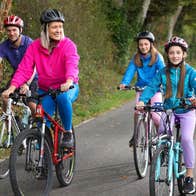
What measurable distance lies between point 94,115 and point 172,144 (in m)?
7.41

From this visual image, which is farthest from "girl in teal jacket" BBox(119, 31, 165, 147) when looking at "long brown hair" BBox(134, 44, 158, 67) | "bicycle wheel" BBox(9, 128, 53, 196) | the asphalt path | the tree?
the tree

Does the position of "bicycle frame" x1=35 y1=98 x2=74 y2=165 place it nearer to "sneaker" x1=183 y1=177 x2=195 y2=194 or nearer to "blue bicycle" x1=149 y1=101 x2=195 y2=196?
"blue bicycle" x1=149 y1=101 x2=195 y2=196

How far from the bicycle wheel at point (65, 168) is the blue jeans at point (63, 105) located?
36 centimetres

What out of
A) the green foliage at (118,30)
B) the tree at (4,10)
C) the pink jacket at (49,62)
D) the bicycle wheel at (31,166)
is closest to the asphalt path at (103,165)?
the bicycle wheel at (31,166)

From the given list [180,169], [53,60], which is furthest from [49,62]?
[180,169]

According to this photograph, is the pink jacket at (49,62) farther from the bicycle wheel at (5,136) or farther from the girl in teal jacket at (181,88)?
the bicycle wheel at (5,136)

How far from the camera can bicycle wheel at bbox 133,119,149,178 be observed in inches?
276

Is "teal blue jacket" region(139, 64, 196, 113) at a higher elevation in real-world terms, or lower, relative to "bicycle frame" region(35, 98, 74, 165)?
higher

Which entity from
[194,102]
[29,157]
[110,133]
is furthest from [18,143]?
[110,133]

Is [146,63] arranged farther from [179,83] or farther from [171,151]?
[171,151]

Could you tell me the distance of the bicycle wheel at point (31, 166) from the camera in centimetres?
523

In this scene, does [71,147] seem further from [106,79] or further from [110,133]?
[106,79]

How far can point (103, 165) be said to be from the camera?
7.60 metres

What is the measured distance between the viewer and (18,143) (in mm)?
5121
